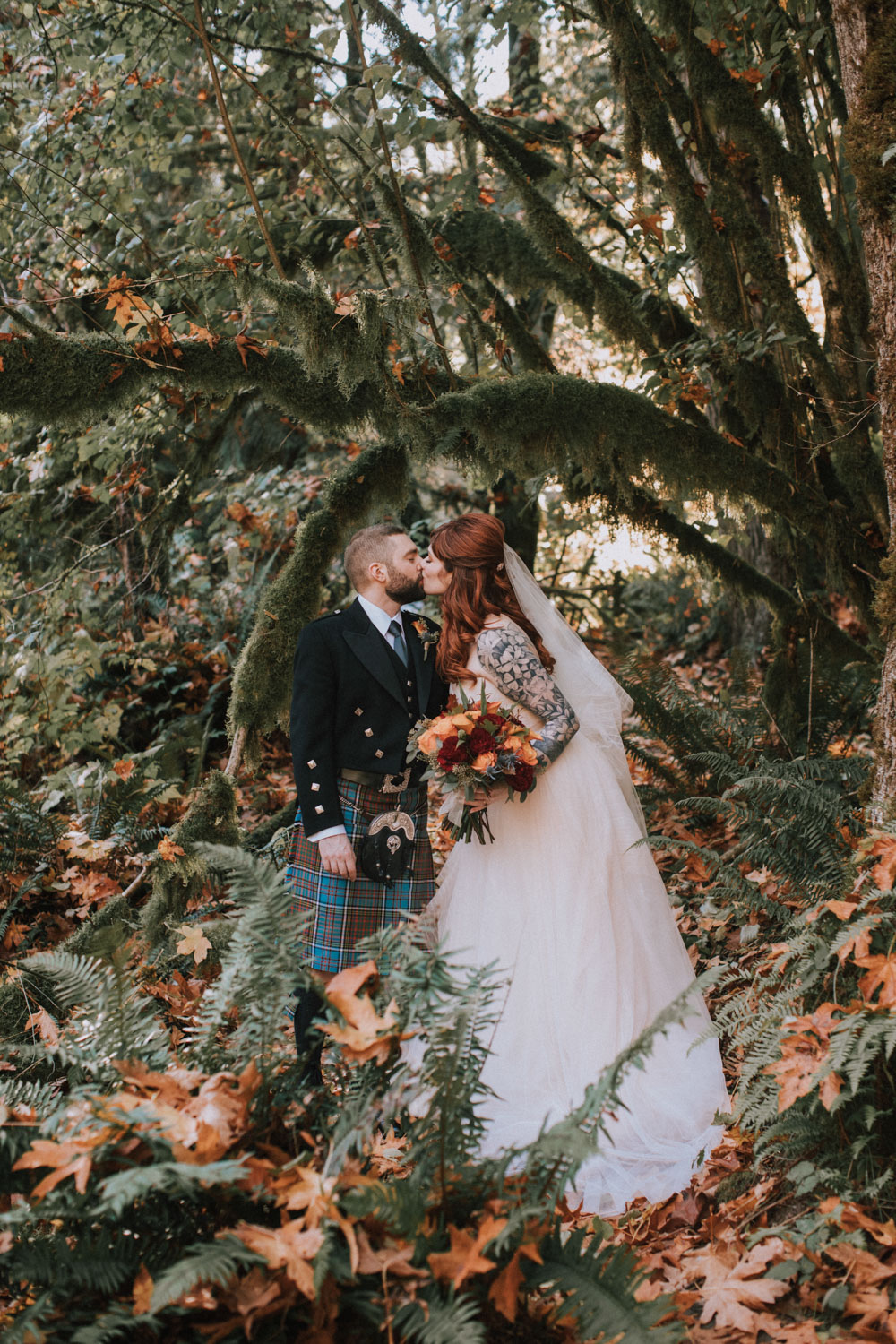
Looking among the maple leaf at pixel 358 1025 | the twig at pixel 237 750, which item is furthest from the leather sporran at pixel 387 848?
the maple leaf at pixel 358 1025

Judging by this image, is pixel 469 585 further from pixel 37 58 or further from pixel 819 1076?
pixel 37 58

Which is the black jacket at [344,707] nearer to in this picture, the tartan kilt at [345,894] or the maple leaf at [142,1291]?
the tartan kilt at [345,894]

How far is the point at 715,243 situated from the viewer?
5.25 meters

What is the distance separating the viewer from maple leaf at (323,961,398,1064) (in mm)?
2078

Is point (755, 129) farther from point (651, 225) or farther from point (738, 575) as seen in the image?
point (738, 575)

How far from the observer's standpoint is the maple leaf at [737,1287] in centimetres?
232

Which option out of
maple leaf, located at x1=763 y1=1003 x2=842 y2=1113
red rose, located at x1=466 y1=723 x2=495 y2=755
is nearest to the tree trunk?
maple leaf, located at x1=763 y1=1003 x2=842 y2=1113

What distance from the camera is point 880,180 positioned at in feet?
11.7

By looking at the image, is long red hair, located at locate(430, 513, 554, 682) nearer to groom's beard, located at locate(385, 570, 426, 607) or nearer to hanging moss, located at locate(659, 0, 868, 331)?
groom's beard, located at locate(385, 570, 426, 607)

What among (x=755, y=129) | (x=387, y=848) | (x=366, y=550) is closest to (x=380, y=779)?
(x=387, y=848)

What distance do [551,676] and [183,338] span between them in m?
2.12

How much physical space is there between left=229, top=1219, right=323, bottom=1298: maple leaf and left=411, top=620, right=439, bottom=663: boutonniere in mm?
2789

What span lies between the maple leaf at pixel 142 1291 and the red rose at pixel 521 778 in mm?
2168

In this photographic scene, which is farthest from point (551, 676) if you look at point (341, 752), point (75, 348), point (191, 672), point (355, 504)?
point (191, 672)
